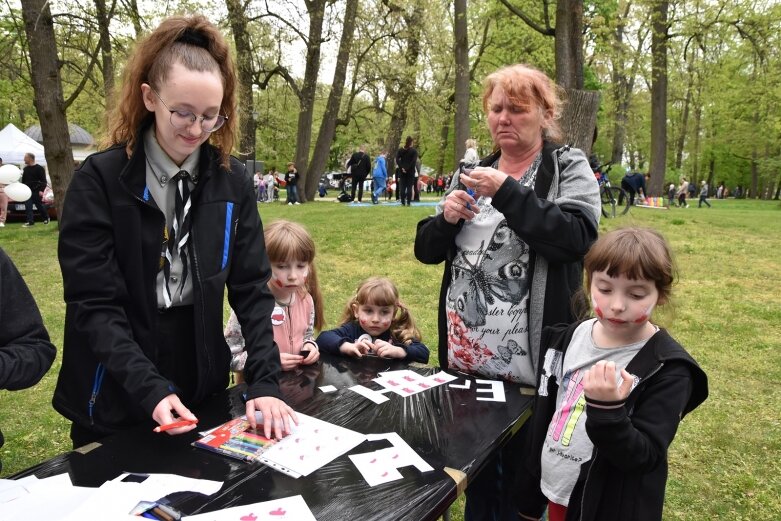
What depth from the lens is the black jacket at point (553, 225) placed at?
77.8 inches

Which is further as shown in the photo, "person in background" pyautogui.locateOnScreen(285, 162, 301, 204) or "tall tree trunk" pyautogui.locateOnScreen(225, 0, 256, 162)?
"person in background" pyautogui.locateOnScreen(285, 162, 301, 204)

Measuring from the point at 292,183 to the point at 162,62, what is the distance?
558 inches

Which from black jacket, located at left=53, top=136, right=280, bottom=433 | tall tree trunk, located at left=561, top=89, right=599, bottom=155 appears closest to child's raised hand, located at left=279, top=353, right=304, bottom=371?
black jacket, located at left=53, top=136, right=280, bottom=433

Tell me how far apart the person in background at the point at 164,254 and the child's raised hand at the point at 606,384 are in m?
0.89

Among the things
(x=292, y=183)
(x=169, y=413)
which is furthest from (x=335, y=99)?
(x=169, y=413)

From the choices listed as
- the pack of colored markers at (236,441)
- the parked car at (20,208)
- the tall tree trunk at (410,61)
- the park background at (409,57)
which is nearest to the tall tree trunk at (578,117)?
the park background at (409,57)

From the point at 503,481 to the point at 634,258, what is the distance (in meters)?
1.05

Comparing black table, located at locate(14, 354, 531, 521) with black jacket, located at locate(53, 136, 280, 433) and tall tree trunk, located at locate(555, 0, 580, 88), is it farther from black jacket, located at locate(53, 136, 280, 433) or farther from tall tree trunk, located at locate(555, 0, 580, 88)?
tall tree trunk, located at locate(555, 0, 580, 88)

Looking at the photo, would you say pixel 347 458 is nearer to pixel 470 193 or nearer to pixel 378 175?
pixel 470 193

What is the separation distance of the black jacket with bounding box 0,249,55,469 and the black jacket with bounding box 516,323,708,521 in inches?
59.8

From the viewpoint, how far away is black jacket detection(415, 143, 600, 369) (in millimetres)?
1977

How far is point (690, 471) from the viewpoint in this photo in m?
3.07

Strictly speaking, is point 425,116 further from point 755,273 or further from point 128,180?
point 128,180

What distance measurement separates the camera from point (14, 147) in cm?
1617
